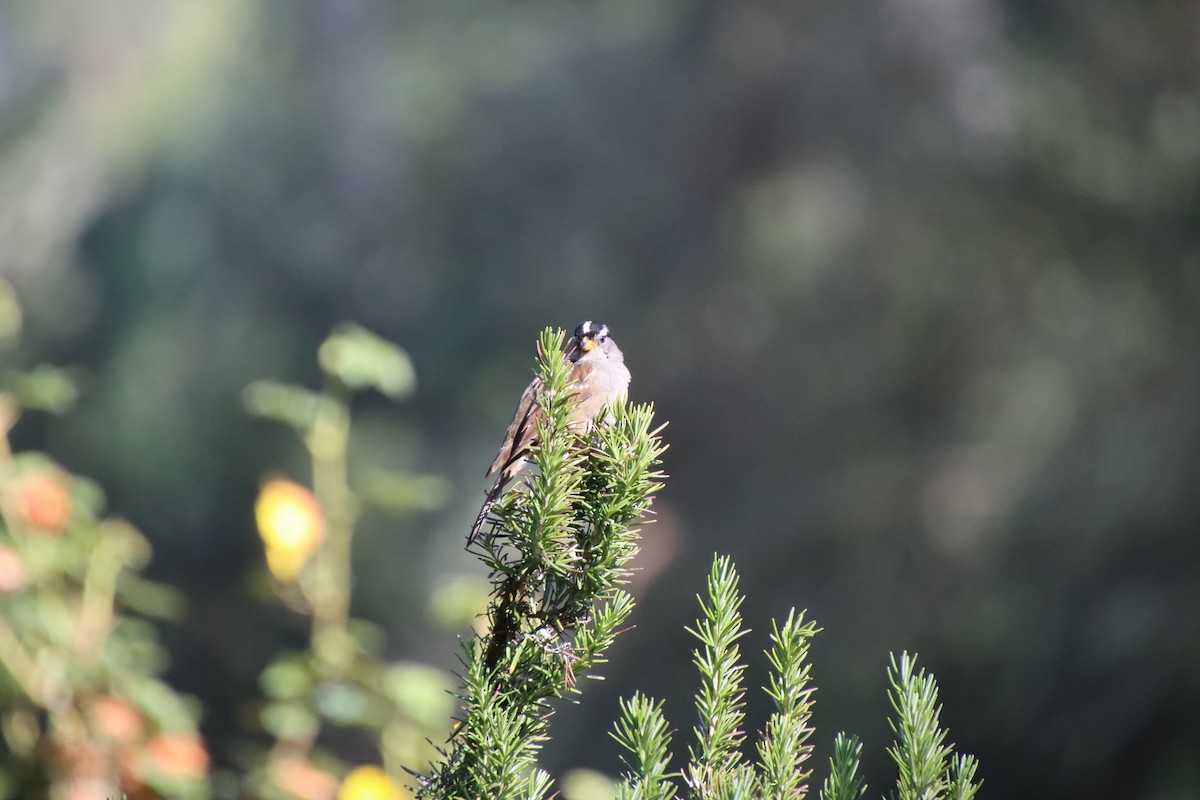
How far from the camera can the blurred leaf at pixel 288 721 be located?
1.72 meters

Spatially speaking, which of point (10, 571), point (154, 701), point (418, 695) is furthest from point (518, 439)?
point (10, 571)

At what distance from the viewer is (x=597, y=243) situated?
4922mm

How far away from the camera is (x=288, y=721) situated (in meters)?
1.73

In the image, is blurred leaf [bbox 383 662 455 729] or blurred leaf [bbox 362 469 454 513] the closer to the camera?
blurred leaf [bbox 383 662 455 729]

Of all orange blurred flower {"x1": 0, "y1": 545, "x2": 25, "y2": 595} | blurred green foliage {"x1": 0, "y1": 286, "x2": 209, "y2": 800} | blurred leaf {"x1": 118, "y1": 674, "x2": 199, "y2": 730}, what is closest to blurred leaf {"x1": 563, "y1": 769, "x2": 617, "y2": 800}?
blurred green foliage {"x1": 0, "y1": 286, "x2": 209, "y2": 800}

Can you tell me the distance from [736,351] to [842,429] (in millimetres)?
576

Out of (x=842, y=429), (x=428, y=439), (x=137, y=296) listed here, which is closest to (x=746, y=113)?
(x=842, y=429)

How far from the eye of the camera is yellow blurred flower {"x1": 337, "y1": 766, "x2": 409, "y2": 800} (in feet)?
5.51

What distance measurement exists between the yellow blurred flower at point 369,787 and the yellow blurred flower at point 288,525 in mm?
365

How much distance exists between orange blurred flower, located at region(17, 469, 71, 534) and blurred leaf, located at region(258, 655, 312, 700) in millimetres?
464

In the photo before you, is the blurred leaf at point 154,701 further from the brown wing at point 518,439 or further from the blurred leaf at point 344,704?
the brown wing at point 518,439

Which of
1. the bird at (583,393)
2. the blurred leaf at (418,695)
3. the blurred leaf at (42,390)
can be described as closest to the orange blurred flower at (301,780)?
the blurred leaf at (418,695)

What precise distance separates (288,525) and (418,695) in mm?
367

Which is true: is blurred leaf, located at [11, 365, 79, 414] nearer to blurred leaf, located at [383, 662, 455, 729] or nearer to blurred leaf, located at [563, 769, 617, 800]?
blurred leaf, located at [383, 662, 455, 729]
